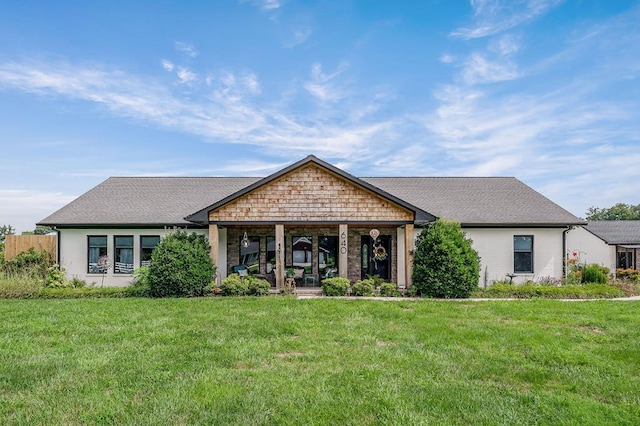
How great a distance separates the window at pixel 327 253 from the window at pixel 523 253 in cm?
785

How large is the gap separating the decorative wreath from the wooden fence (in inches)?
566

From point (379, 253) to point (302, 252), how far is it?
3.51 m

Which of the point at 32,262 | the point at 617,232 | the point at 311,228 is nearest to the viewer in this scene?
the point at 32,262

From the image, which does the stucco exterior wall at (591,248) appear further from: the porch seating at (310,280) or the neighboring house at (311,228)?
the porch seating at (310,280)

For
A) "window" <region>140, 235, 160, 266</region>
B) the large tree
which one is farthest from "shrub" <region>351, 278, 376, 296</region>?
the large tree

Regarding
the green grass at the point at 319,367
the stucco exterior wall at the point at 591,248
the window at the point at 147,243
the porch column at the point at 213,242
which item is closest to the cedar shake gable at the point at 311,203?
the porch column at the point at 213,242

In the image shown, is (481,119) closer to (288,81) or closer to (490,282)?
(490,282)

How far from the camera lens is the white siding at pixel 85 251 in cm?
1745

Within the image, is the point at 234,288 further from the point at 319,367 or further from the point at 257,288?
the point at 319,367

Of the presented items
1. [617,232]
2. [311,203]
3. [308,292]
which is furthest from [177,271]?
[617,232]

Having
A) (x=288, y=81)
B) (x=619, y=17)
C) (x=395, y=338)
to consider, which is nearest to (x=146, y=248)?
(x=288, y=81)

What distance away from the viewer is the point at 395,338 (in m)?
7.74

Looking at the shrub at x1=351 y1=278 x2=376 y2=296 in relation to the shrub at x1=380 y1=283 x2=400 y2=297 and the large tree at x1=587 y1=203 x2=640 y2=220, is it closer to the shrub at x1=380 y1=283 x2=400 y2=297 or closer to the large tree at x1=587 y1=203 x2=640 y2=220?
the shrub at x1=380 y1=283 x2=400 y2=297

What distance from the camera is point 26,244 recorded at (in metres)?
18.3
